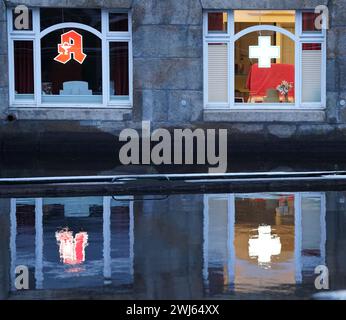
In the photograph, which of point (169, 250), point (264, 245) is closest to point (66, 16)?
point (169, 250)

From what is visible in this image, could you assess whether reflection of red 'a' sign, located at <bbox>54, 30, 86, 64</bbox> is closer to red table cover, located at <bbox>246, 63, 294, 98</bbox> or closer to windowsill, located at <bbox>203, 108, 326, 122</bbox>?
windowsill, located at <bbox>203, 108, 326, 122</bbox>

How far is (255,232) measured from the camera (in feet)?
33.4

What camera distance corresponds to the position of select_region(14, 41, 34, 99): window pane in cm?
1761

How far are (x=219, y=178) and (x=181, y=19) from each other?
415 centimetres

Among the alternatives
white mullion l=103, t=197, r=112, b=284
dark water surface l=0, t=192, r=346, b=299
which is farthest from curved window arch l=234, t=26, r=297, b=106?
white mullion l=103, t=197, r=112, b=284

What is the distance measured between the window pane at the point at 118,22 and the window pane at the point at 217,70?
76.8 inches

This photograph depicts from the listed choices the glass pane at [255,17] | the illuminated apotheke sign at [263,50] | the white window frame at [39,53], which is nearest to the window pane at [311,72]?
the illuminated apotheke sign at [263,50]

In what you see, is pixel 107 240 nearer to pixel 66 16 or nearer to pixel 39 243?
pixel 39 243

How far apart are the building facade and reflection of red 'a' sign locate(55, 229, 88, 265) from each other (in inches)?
285

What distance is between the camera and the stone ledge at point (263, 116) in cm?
1756

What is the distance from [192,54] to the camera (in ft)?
57.3

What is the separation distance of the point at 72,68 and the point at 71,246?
9.10m
